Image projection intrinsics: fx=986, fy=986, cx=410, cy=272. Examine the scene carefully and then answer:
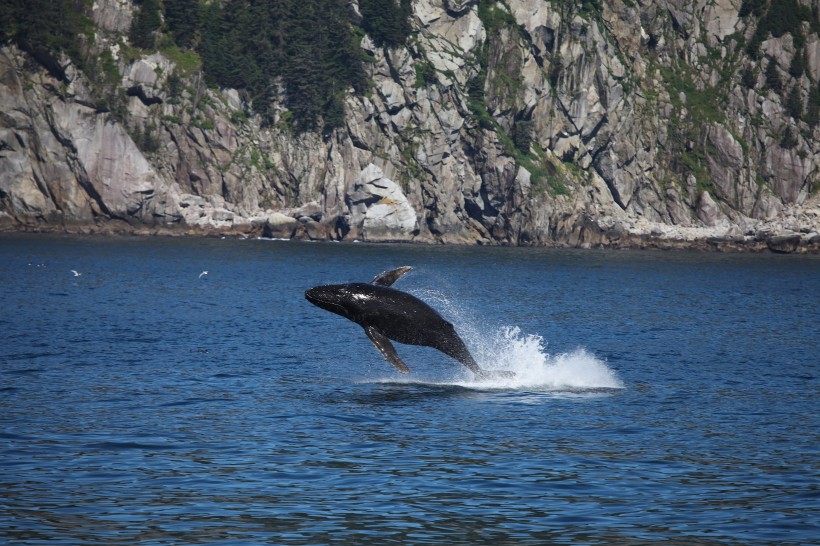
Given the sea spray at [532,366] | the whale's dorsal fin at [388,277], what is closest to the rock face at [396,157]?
the sea spray at [532,366]

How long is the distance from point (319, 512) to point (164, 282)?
63.4 metres

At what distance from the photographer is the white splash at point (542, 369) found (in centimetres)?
3269

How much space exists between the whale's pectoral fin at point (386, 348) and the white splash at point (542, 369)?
5.54 metres

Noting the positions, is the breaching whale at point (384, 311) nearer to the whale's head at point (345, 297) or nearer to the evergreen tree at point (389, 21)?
the whale's head at point (345, 297)

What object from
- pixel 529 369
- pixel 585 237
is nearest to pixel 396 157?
pixel 585 237

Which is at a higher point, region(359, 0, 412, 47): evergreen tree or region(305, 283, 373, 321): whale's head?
region(359, 0, 412, 47): evergreen tree

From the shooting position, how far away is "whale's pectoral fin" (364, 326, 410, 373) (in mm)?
27188

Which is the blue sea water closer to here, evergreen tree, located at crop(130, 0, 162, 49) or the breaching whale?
the breaching whale

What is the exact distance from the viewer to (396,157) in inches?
7013

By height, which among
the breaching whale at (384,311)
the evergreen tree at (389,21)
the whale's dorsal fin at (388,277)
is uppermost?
the evergreen tree at (389,21)

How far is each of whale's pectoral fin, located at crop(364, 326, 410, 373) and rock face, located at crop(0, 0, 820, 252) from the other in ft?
411

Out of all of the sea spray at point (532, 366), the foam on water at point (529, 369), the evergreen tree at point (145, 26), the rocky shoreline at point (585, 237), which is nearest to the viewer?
the foam on water at point (529, 369)

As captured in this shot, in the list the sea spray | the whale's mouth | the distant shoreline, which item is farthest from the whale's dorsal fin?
the distant shoreline

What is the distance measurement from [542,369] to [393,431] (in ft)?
36.9
